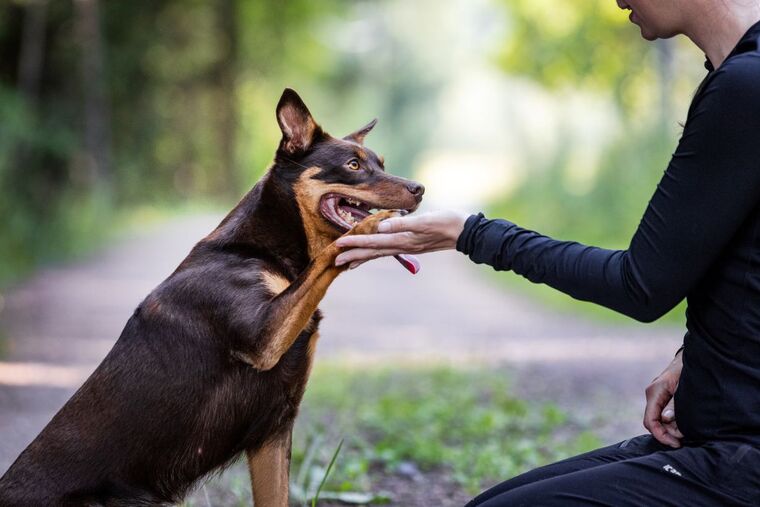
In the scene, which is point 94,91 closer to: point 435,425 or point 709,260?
point 435,425

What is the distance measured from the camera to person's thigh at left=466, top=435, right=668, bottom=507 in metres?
2.95

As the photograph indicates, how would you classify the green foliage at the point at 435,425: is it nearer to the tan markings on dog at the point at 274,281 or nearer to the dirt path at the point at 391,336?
the dirt path at the point at 391,336

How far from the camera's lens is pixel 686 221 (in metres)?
2.49

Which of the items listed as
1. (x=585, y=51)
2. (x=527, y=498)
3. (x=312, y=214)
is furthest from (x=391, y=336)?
(x=585, y=51)

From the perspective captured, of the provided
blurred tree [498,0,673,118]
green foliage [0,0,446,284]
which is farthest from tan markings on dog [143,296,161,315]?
blurred tree [498,0,673,118]

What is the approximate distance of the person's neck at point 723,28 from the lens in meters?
2.61

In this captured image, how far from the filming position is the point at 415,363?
9.78 m

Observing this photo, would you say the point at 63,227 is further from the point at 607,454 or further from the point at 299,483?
the point at 607,454

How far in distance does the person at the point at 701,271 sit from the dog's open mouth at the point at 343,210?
42.2 inches

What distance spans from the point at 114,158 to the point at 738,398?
26.4 metres

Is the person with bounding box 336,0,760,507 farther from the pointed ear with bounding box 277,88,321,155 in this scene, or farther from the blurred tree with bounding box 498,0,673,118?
the blurred tree with bounding box 498,0,673,118

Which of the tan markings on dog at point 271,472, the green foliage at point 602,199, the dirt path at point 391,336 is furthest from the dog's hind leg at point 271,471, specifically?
the green foliage at point 602,199

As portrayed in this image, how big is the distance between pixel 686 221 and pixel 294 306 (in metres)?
1.32

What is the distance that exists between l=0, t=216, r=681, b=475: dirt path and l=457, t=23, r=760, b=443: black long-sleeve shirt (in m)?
4.01
